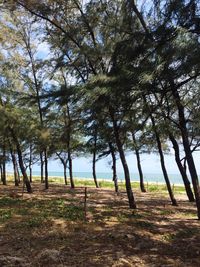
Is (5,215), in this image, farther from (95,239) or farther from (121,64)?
(121,64)

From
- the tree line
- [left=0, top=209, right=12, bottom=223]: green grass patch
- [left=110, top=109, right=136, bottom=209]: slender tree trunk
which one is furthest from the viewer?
[left=110, top=109, right=136, bottom=209]: slender tree trunk

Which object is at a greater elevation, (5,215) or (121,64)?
(121,64)

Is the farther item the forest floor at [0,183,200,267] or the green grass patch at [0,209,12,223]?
the green grass patch at [0,209,12,223]

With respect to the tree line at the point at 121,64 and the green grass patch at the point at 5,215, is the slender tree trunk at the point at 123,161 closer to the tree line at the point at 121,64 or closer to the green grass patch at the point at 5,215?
the tree line at the point at 121,64

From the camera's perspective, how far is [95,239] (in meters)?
8.28

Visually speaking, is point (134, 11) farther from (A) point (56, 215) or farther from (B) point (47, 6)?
(A) point (56, 215)

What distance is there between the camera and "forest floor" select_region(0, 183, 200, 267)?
6652mm

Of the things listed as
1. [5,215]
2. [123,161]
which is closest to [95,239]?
[5,215]

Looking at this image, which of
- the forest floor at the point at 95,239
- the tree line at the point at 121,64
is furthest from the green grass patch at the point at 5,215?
the tree line at the point at 121,64

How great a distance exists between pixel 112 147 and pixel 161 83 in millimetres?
12607

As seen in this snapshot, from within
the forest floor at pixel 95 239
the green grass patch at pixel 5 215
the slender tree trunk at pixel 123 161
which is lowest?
the forest floor at pixel 95 239

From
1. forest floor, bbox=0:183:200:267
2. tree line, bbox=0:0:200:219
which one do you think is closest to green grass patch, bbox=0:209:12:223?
forest floor, bbox=0:183:200:267

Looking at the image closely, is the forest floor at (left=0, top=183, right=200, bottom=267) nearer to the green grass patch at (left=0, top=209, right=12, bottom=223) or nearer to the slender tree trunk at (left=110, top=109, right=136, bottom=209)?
the green grass patch at (left=0, top=209, right=12, bottom=223)

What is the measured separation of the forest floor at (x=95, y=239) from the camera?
21.8 feet
